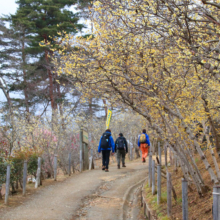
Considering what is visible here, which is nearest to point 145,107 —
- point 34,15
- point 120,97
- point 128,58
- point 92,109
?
point 120,97

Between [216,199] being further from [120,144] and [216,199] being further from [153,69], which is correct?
[120,144]

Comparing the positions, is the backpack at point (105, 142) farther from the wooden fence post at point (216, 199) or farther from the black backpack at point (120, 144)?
the wooden fence post at point (216, 199)

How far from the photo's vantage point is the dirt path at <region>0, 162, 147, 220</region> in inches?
269

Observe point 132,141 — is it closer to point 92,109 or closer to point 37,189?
point 92,109

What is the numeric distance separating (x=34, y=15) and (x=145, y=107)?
61.2 ft

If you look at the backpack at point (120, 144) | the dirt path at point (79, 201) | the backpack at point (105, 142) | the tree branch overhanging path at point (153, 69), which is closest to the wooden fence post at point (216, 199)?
the tree branch overhanging path at point (153, 69)

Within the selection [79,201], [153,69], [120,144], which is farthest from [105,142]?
[153,69]

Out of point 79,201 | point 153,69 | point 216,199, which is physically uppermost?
point 153,69

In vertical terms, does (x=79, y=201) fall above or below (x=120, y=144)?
below

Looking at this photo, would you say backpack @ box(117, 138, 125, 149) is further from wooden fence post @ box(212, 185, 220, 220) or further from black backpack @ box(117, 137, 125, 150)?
wooden fence post @ box(212, 185, 220, 220)

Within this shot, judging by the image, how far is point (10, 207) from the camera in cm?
735

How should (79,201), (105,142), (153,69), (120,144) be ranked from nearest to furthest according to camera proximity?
(153,69) → (79,201) → (105,142) → (120,144)

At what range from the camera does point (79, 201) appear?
820 cm

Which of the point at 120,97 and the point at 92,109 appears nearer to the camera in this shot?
the point at 120,97
